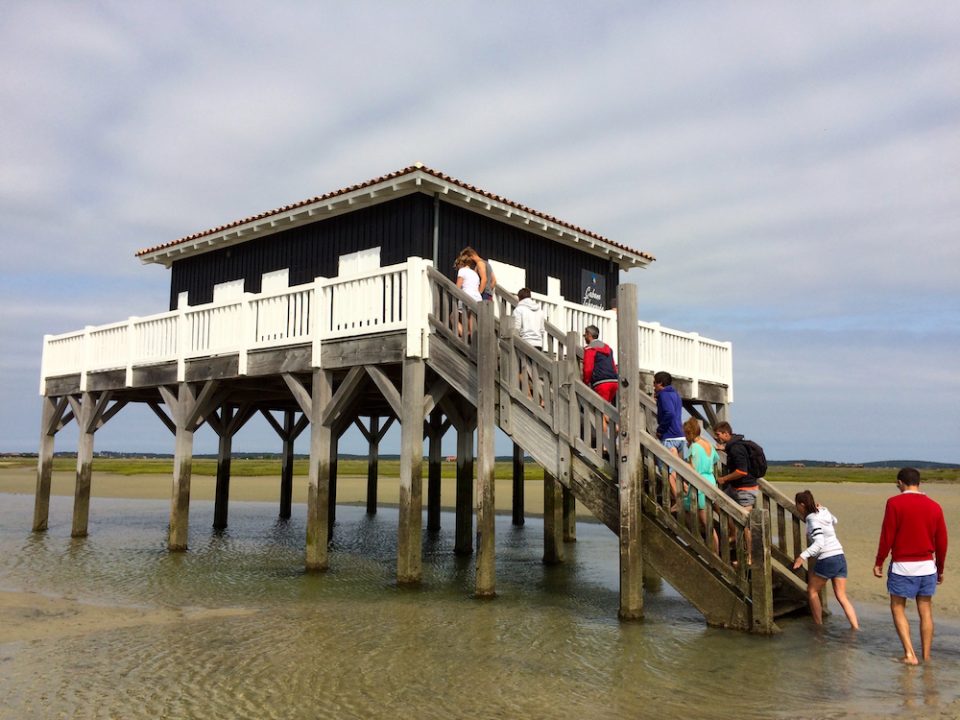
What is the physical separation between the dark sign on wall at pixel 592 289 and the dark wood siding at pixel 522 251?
10 centimetres

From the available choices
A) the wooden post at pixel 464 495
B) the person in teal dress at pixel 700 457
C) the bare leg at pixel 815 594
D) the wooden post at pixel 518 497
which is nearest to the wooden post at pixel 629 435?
the person in teal dress at pixel 700 457

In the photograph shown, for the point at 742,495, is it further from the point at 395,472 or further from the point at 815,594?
the point at 395,472

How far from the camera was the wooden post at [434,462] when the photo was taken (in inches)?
838

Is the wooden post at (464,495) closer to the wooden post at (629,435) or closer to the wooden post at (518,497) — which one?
the wooden post at (518,497)

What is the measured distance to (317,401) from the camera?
44.4 ft

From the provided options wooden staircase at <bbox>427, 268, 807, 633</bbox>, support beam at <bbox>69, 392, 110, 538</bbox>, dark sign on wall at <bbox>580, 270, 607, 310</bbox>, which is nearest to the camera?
wooden staircase at <bbox>427, 268, 807, 633</bbox>

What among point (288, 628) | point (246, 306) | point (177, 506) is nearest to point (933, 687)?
point (288, 628)

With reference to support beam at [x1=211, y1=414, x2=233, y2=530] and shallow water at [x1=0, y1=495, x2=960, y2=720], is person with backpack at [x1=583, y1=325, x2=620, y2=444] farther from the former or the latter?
support beam at [x1=211, y1=414, x2=233, y2=530]

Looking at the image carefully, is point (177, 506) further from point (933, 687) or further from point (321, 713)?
point (933, 687)

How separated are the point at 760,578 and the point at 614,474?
2092 mm

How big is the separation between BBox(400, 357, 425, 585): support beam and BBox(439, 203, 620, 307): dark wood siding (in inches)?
163

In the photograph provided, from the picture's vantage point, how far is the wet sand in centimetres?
1221

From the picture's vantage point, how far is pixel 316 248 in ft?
57.4

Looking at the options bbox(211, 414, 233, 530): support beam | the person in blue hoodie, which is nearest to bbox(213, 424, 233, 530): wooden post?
bbox(211, 414, 233, 530): support beam
